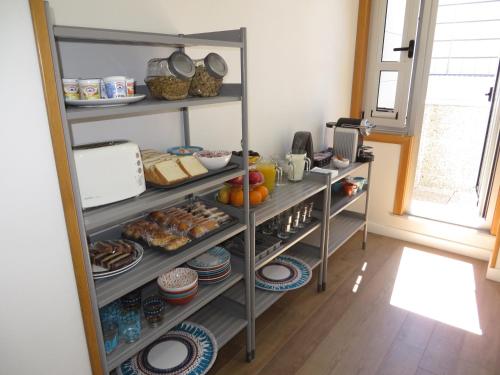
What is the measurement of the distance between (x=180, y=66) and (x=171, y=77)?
6 centimetres

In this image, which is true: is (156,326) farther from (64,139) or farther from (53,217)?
(64,139)

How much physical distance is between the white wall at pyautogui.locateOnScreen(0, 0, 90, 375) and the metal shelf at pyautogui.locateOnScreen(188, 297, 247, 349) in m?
0.81

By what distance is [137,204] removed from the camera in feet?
4.04

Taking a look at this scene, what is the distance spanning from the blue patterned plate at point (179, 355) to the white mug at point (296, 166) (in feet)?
3.53

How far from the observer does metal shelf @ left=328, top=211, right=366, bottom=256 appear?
276cm

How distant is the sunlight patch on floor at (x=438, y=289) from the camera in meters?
2.31

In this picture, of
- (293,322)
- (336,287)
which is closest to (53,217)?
(293,322)

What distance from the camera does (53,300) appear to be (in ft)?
3.34

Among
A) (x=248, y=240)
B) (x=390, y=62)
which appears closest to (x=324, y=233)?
(x=248, y=240)

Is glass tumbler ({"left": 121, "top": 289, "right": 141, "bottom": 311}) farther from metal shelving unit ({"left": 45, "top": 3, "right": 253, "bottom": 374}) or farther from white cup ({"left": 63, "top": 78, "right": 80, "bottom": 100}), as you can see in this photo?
white cup ({"left": 63, "top": 78, "right": 80, "bottom": 100})

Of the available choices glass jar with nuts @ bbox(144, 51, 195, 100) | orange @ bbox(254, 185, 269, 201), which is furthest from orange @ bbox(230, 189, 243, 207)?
glass jar with nuts @ bbox(144, 51, 195, 100)

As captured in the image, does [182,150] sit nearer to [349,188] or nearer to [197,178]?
[197,178]

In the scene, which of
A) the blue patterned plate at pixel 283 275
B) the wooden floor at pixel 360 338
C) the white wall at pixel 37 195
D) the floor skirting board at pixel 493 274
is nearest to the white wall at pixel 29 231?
the white wall at pixel 37 195

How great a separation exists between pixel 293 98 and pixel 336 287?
1395 millimetres
